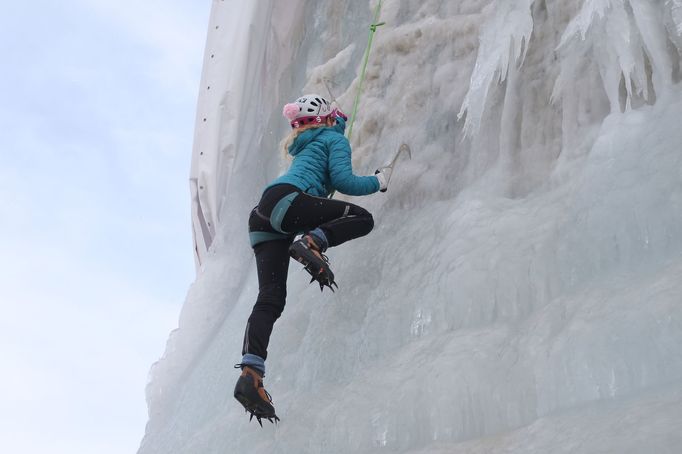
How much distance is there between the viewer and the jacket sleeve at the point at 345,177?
3342mm

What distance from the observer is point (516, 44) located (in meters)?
3.33

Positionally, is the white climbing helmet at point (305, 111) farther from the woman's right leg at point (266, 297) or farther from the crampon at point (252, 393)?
the crampon at point (252, 393)

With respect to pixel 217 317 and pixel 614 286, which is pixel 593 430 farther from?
pixel 217 317

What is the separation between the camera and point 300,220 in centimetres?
323

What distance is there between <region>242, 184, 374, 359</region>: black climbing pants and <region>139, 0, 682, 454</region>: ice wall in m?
0.31

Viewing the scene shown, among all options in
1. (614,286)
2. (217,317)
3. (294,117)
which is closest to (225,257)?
(217,317)

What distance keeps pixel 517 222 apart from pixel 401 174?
906 mm

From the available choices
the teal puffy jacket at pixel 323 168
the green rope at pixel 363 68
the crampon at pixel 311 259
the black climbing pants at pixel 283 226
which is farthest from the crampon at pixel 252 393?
the green rope at pixel 363 68

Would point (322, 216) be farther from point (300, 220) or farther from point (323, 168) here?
point (323, 168)

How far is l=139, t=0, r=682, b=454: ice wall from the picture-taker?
7.66ft

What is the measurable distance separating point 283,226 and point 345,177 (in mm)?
294

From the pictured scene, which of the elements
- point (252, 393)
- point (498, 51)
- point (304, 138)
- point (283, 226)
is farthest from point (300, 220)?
point (498, 51)

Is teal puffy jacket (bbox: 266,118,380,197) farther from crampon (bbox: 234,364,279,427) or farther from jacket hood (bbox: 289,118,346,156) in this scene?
crampon (bbox: 234,364,279,427)

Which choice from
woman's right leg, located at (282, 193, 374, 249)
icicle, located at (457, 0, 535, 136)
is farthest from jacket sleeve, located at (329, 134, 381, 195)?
icicle, located at (457, 0, 535, 136)
